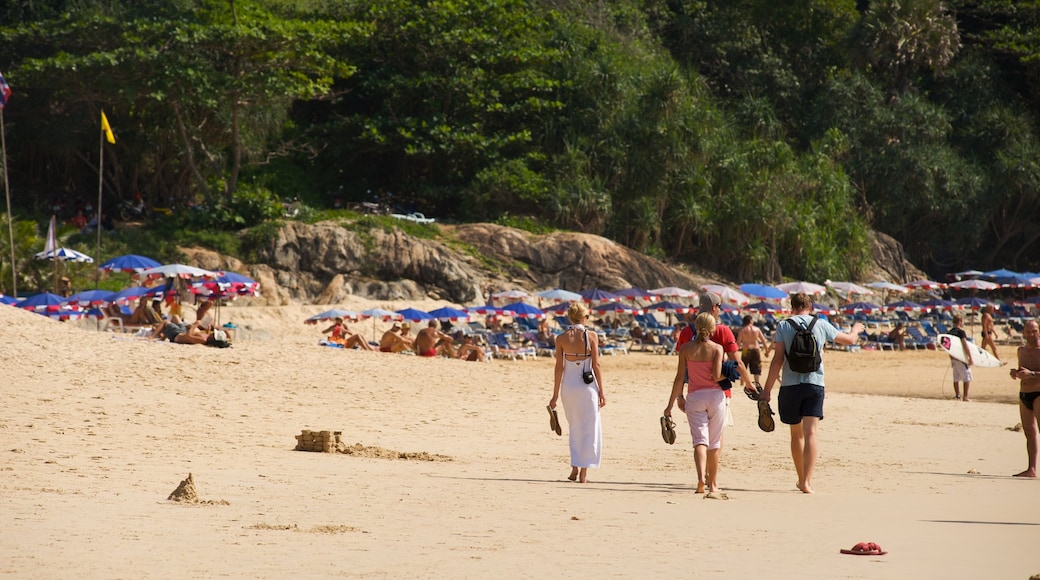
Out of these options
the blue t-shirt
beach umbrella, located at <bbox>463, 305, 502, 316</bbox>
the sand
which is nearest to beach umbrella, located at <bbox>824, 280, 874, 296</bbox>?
beach umbrella, located at <bbox>463, 305, 502, 316</bbox>

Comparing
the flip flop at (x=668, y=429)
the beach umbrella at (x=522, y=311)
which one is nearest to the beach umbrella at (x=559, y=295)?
the beach umbrella at (x=522, y=311)

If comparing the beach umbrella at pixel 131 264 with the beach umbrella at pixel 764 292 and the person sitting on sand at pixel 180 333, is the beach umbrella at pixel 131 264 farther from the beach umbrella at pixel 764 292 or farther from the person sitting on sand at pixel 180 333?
the beach umbrella at pixel 764 292

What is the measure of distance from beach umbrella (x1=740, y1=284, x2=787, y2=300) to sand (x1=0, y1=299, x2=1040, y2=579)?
1343 cm

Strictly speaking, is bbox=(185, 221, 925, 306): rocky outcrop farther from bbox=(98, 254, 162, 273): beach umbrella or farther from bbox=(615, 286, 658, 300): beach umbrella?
bbox=(98, 254, 162, 273): beach umbrella

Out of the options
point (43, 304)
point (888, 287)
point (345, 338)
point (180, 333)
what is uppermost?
point (888, 287)

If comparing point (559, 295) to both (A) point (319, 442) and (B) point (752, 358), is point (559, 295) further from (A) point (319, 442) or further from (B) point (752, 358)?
(A) point (319, 442)

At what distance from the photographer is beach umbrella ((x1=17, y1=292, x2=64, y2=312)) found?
63.2 feet

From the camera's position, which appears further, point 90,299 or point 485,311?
point 485,311

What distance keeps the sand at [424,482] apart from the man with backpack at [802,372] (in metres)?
0.48

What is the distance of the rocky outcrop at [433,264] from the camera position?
27625 millimetres

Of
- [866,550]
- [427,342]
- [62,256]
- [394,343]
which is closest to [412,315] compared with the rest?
[394,343]

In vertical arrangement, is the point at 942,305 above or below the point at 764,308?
above

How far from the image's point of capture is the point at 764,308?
2988cm

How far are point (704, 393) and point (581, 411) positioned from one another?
0.98 metres
